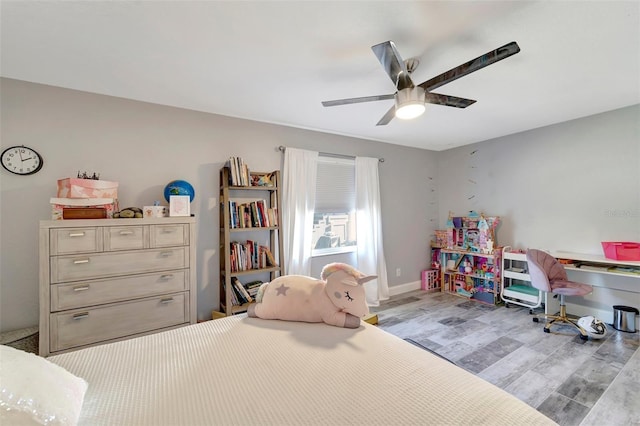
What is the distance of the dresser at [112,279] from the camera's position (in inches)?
68.4

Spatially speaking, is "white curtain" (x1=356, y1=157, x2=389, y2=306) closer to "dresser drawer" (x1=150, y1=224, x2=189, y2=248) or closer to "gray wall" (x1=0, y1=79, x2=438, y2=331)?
"gray wall" (x1=0, y1=79, x2=438, y2=331)

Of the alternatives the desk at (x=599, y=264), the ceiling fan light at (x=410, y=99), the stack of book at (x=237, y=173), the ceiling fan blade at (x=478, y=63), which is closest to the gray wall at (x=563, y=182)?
the desk at (x=599, y=264)

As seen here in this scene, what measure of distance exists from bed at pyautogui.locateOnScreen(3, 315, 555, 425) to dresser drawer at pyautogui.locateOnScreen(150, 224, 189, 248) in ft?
2.97

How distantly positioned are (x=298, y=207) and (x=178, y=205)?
1.40m

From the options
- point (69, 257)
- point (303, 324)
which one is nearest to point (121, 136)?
point (69, 257)

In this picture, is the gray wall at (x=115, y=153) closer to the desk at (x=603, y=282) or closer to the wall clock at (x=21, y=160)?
the wall clock at (x=21, y=160)

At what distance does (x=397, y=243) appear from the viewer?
13.7 feet

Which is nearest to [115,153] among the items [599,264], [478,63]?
[478,63]

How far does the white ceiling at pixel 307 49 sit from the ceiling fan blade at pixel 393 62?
0.20 m

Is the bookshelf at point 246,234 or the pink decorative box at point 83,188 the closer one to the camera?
the pink decorative box at point 83,188

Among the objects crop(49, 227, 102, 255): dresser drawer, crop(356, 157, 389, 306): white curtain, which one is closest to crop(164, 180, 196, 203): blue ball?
crop(49, 227, 102, 255): dresser drawer

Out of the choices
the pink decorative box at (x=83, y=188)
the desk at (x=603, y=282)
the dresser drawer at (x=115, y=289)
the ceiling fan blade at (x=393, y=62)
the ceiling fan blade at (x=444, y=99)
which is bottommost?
the desk at (x=603, y=282)

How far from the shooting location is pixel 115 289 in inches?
75.4

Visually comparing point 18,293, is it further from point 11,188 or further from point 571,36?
point 571,36
